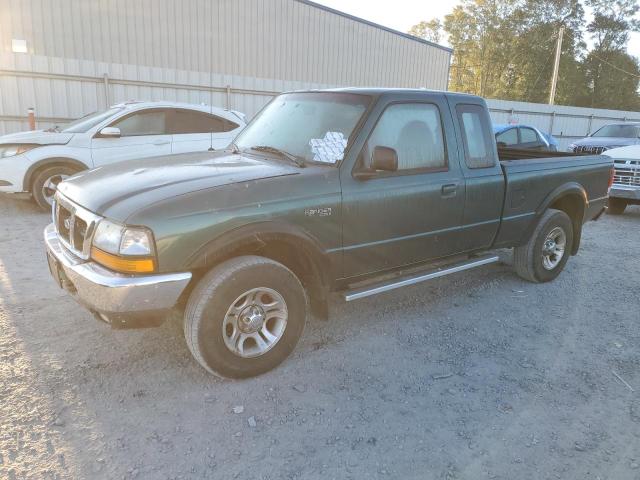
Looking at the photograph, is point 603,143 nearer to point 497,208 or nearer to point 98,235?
point 497,208

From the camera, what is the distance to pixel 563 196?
17.5 ft

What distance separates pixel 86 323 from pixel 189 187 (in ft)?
5.66

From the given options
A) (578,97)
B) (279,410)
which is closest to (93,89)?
(279,410)

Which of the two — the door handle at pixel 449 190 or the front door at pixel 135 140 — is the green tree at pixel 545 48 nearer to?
the front door at pixel 135 140

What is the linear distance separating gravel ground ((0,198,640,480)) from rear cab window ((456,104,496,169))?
4.56 ft

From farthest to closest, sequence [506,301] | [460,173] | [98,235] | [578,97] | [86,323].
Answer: [578,97] → [506,301] → [460,173] → [86,323] → [98,235]

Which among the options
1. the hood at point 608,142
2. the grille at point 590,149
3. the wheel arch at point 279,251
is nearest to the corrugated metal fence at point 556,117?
the hood at point 608,142

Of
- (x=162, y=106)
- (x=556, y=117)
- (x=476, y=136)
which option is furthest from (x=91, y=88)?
(x=556, y=117)

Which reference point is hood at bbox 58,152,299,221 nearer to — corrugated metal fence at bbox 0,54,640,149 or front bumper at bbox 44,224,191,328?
front bumper at bbox 44,224,191,328

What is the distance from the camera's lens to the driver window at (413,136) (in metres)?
3.72

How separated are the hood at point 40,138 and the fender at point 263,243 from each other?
6.04 m

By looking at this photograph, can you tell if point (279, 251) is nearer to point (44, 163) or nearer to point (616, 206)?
point (44, 163)

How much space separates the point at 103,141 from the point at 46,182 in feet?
3.56

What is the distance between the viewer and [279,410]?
9.77ft
